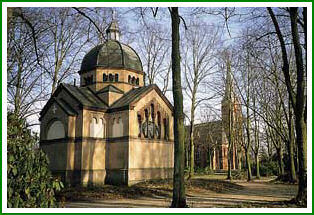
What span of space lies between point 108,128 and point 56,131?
3755mm

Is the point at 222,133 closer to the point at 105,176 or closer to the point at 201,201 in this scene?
the point at 105,176

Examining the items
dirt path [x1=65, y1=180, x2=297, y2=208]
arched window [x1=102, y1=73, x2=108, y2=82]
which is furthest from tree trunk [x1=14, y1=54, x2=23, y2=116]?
arched window [x1=102, y1=73, x2=108, y2=82]

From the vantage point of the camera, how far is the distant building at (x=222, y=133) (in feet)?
104

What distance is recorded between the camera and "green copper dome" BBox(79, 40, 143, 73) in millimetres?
25953

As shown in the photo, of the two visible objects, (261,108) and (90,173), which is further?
(261,108)

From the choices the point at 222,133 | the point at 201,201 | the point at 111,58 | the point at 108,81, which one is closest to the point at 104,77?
the point at 108,81

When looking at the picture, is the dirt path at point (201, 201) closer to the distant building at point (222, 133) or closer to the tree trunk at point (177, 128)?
the tree trunk at point (177, 128)

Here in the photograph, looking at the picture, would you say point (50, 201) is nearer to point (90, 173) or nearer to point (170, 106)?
point (90, 173)

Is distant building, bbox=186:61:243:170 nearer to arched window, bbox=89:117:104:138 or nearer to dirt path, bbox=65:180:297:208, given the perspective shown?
arched window, bbox=89:117:104:138

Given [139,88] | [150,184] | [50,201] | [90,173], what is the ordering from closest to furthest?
[50,201], [150,184], [90,173], [139,88]

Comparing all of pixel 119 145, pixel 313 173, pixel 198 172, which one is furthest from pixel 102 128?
pixel 198 172

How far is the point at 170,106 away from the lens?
85.1 ft

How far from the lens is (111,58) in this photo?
84.4ft

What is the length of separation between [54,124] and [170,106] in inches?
348
